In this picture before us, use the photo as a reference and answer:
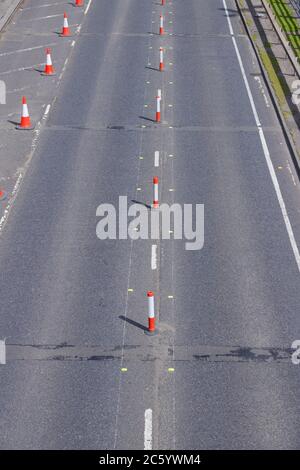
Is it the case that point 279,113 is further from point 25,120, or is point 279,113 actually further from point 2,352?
point 2,352

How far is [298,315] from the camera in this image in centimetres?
1608

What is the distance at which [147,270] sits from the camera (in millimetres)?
17453

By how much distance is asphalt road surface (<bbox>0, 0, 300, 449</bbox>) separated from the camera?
1334 centimetres

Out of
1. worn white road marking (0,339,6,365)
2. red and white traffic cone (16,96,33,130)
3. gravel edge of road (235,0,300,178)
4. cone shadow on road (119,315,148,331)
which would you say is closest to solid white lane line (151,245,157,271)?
cone shadow on road (119,315,148,331)

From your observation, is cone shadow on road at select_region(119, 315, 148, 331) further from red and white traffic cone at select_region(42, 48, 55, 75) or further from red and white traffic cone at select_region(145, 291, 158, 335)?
red and white traffic cone at select_region(42, 48, 55, 75)

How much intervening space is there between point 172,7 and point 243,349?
27.4 metres

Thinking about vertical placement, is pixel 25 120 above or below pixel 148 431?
above

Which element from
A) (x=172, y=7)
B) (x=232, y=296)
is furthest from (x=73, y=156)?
(x=172, y=7)

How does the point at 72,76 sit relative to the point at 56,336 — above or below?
above

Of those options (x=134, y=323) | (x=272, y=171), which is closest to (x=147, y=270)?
(x=134, y=323)
